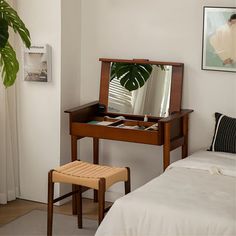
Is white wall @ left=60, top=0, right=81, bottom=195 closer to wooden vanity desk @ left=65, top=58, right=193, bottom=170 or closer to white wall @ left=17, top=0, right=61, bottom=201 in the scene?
white wall @ left=17, top=0, right=61, bottom=201

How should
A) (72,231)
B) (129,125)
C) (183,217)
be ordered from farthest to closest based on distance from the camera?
(129,125)
(72,231)
(183,217)

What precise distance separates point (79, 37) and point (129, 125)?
0.85 m

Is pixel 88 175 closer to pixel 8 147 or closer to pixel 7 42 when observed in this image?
pixel 7 42

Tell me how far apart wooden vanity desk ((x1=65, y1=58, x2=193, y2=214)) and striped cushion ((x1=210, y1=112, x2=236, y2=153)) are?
0.26m

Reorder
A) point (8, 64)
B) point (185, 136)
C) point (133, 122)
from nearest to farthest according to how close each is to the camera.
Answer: point (8, 64), point (185, 136), point (133, 122)

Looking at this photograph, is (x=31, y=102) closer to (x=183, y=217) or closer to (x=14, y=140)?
(x=14, y=140)

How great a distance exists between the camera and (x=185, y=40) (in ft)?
13.7

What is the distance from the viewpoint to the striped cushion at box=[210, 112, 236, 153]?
389 cm

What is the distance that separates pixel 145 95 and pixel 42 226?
1263 millimetres

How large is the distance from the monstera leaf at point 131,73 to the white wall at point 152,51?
0.09m

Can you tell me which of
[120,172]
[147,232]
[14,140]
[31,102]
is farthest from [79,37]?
[147,232]

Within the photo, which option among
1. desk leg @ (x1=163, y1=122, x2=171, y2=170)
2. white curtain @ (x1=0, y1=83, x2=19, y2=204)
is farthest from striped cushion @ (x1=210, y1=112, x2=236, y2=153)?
white curtain @ (x1=0, y1=83, x2=19, y2=204)

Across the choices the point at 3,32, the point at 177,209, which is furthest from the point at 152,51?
the point at 177,209

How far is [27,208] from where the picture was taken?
4414 mm
